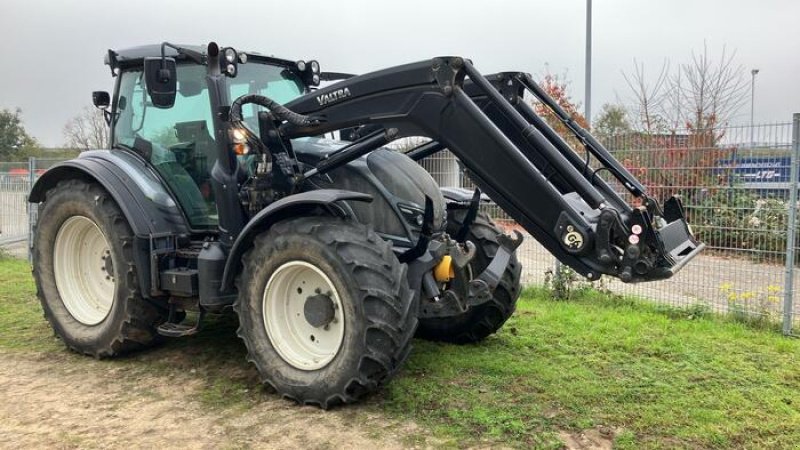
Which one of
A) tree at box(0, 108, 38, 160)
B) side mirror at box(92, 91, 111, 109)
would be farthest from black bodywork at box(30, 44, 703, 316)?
tree at box(0, 108, 38, 160)

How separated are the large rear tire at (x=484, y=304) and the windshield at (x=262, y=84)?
1704 millimetres

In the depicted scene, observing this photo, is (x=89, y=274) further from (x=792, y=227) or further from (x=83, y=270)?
(x=792, y=227)

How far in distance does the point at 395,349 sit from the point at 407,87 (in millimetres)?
1643

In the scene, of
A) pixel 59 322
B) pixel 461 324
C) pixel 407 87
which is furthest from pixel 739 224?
pixel 59 322

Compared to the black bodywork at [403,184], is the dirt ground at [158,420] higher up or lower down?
lower down

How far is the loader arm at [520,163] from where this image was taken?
3.64 metres

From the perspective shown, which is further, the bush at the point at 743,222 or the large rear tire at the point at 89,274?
the bush at the point at 743,222

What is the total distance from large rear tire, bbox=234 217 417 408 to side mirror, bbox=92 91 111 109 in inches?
99.6

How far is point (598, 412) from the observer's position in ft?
13.2

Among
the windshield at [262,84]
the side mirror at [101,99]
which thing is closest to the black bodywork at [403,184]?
the windshield at [262,84]

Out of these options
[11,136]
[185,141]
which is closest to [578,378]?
[185,141]

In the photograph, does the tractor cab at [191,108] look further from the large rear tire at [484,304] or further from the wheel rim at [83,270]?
the large rear tire at [484,304]

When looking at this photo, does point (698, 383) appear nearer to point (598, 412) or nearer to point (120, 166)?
point (598, 412)

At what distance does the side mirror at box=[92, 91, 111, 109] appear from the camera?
19.0 ft
